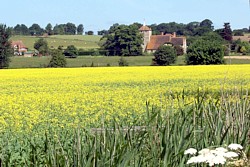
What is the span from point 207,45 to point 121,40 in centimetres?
2576

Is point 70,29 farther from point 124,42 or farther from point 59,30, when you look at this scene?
point 124,42

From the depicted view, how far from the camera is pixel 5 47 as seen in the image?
54.5 m

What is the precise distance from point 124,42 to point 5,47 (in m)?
19.7

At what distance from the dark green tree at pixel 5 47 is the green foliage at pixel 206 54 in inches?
657

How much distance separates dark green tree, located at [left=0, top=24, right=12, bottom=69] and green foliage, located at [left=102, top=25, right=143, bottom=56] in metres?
17.0

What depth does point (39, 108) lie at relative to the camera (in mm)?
13445

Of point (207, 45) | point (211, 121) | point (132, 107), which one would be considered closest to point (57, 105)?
point (132, 107)

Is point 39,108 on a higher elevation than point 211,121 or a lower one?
lower

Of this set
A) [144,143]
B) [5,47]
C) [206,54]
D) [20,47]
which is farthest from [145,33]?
[144,143]

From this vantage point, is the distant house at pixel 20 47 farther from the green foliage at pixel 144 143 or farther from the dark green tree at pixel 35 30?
the green foliage at pixel 144 143

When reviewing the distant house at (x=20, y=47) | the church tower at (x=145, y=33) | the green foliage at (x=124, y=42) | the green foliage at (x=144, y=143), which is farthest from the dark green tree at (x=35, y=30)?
the green foliage at (x=144, y=143)

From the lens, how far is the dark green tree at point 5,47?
168 ft

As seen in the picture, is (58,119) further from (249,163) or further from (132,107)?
(249,163)

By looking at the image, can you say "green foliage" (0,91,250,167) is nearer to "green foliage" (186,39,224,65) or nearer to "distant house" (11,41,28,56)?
"green foliage" (186,39,224,65)
